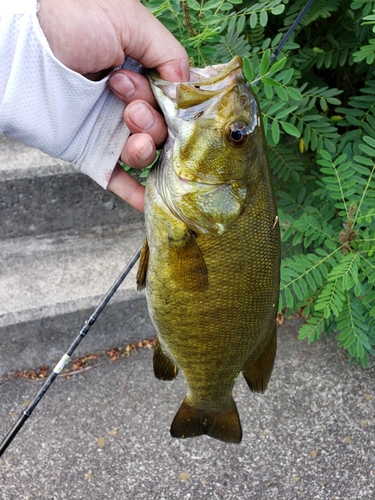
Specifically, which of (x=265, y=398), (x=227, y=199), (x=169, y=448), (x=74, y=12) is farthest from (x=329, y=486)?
(x=74, y=12)

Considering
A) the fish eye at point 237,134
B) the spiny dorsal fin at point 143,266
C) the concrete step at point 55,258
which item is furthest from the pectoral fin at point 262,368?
the concrete step at point 55,258

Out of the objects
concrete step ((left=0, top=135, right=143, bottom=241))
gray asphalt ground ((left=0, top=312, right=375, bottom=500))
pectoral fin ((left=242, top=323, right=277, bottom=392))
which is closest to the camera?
pectoral fin ((left=242, top=323, right=277, bottom=392))

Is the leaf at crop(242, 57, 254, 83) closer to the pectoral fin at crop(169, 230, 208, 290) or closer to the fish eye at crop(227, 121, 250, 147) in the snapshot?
the fish eye at crop(227, 121, 250, 147)

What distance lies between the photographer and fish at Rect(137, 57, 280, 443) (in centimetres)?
124

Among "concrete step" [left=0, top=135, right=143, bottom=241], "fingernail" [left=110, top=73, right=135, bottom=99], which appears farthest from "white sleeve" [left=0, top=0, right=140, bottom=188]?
"concrete step" [left=0, top=135, right=143, bottom=241]

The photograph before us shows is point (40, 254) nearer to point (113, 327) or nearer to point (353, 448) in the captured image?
point (113, 327)

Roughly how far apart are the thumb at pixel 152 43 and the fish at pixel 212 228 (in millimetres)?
40

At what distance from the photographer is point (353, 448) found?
2.71m

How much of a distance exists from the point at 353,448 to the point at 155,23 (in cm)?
241

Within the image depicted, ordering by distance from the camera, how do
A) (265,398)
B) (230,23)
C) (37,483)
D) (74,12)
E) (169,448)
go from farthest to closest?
(265,398)
(169,448)
(37,483)
(230,23)
(74,12)

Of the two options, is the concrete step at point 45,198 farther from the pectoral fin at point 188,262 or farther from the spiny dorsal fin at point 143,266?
the pectoral fin at point 188,262

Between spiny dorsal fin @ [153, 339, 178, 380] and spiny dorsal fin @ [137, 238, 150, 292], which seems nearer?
spiny dorsal fin @ [137, 238, 150, 292]

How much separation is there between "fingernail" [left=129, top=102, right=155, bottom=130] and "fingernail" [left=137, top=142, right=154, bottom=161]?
0.19 feet

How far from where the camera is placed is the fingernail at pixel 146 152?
1374 millimetres
